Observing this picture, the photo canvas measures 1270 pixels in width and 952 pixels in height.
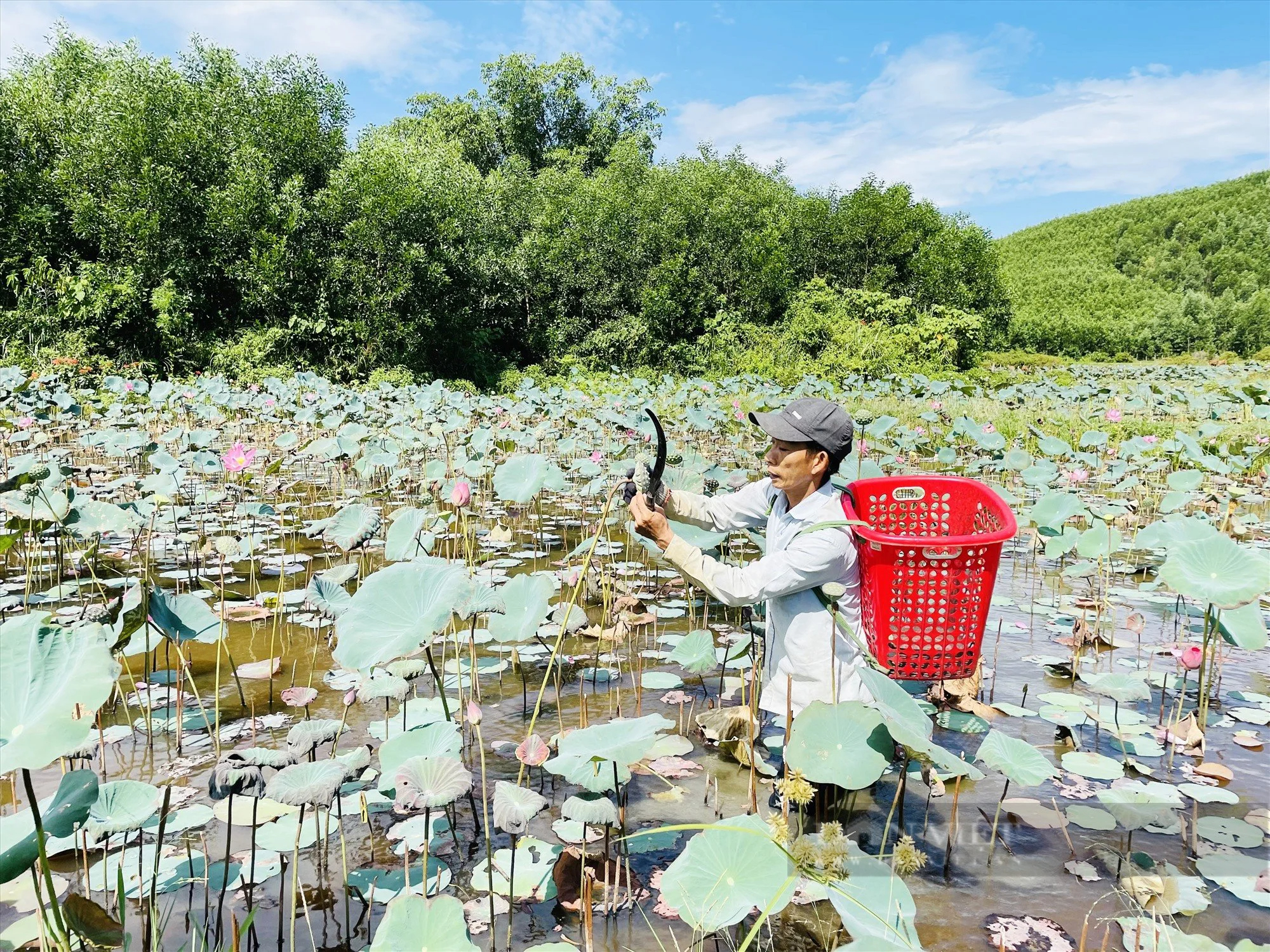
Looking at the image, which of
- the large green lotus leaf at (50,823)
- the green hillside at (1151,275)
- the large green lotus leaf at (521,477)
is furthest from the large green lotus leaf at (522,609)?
the green hillside at (1151,275)

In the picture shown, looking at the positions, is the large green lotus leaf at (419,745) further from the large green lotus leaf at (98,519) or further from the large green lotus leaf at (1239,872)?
the large green lotus leaf at (98,519)

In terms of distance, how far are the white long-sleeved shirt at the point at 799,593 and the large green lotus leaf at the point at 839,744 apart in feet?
0.45

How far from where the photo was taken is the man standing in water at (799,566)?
2.06 metres

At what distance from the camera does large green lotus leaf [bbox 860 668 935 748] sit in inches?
62.0

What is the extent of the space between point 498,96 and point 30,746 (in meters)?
29.0

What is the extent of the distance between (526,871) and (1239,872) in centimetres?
170

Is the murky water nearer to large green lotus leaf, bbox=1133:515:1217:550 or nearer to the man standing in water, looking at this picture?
the man standing in water

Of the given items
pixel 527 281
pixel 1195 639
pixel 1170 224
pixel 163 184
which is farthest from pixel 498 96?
pixel 1170 224

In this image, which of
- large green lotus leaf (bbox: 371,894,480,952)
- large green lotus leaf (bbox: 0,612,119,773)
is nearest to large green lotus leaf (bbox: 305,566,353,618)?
large green lotus leaf (bbox: 0,612,119,773)

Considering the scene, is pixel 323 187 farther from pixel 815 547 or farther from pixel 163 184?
pixel 815 547

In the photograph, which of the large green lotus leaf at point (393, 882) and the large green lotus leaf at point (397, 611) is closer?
the large green lotus leaf at point (397, 611)

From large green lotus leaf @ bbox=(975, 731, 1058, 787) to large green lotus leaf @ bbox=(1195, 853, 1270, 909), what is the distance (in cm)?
45

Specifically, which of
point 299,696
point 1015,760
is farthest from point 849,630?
point 299,696

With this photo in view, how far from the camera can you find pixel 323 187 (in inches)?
621
